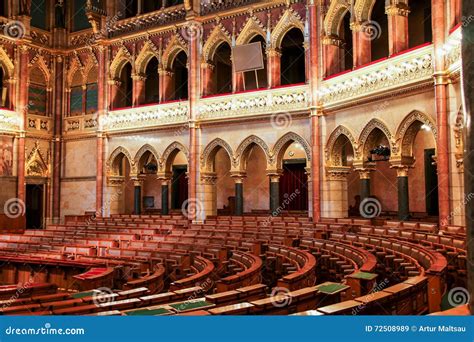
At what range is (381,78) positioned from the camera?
14.0 meters

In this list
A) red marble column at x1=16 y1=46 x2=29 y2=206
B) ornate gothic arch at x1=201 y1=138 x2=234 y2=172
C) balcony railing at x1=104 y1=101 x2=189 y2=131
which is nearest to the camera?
ornate gothic arch at x1=201 y1=138 x2=234 y2=172

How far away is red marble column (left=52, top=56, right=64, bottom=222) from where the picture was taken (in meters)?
22.7

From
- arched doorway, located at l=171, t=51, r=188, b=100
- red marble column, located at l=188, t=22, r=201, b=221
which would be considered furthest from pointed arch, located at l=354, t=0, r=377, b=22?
arched doorway, located at l=171, t=51, r=188, b=100

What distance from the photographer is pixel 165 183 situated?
67.1 feet

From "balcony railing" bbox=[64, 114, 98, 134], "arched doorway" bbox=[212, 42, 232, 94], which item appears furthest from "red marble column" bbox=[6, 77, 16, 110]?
"arched doorway" bbox=[212, 42, 232, 94]

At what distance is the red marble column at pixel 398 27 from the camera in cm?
1388

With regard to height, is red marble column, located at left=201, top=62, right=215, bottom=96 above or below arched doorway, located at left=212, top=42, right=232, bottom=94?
below

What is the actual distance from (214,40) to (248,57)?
7.78 feet

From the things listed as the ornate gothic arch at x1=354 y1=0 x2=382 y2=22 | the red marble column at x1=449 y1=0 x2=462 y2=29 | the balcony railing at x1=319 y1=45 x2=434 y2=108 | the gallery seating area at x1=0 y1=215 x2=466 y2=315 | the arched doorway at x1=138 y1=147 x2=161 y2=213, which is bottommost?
the gallery seating area at x1=0 y1=215 x2=466 y2=315

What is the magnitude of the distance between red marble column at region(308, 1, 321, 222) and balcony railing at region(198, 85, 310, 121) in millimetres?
402

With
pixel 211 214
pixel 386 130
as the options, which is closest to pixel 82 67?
pixel 211 214

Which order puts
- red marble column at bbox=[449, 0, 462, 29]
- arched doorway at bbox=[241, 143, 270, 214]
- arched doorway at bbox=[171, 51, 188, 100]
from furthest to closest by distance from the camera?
arched doorway at bbox=[171, 51, 188, 100], arched doorway at bbox=[241, 143, 270, 214], red marble column at bbox=[449, 0, 462, 29]

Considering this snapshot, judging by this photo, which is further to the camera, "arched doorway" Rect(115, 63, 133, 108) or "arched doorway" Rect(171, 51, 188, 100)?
"arched doorway" Rect(171, 51, 188, 100)

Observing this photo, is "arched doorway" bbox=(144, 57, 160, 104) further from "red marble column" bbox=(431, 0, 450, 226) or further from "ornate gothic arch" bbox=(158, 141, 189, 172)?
"red marble column" bbox=(431, 0, 450, 226)
